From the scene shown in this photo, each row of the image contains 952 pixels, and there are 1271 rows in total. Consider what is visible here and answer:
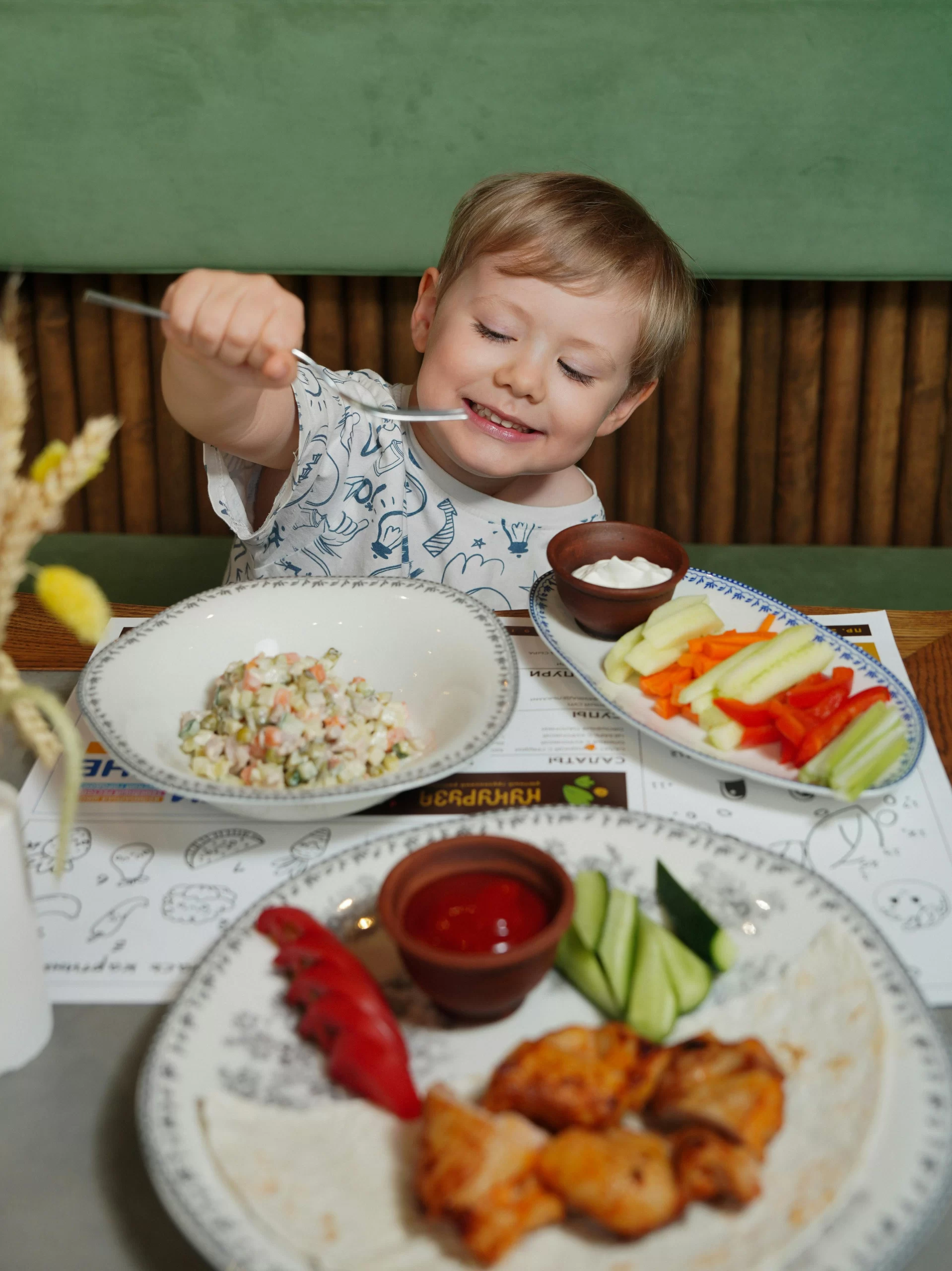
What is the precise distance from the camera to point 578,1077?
592 mm

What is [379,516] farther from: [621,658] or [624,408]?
[621,658]

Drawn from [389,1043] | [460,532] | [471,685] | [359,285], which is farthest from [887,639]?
[359,285]

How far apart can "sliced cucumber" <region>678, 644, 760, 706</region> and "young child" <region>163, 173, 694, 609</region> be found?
0.55m

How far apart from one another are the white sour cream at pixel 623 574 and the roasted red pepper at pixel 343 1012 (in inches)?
22.9

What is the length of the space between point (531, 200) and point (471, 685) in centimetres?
82

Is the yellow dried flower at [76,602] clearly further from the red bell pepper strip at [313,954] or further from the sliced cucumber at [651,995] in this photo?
the sliced cucumber at [651,995]

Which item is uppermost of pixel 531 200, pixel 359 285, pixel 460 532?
pixel 531 200

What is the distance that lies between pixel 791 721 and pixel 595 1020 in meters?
0.38

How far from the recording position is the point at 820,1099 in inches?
24.4

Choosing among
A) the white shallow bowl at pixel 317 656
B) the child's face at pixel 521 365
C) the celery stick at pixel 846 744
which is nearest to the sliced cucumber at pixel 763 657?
the celery stick at pixel 846 744

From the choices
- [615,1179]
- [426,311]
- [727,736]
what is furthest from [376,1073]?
[426,311]

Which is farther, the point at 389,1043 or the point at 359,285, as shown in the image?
the point at 359,285

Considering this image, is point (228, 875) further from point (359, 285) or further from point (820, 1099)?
point (359, 285)

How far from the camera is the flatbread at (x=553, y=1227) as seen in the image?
533 millimetres
